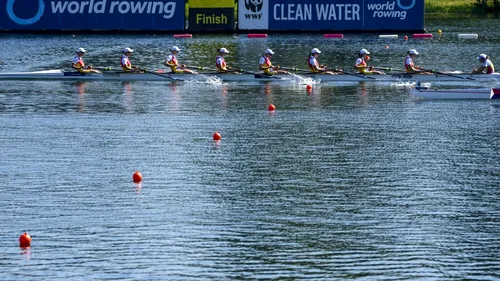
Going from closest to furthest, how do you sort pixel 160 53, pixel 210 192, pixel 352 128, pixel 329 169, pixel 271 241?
pixel 271 241, pixel 210 192, pixel 329 169, pixel 352 128, pixel 160 53

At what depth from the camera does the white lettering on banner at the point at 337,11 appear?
5694 centimetres

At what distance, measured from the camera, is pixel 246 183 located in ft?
72.0

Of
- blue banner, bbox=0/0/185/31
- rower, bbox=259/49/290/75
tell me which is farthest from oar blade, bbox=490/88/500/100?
blue banner, bbox=0/0/185/31

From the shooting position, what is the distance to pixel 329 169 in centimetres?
2328

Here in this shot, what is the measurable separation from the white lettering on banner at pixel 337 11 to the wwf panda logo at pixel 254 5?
322 cm

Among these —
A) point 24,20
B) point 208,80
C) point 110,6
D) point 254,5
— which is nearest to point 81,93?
point 208,80

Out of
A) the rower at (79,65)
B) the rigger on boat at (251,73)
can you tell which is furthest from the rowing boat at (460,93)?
the rower at (79,65)

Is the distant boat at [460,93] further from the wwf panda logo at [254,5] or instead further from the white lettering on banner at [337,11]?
the wwf panda logo at [254,5]

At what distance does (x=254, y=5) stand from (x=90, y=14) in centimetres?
927

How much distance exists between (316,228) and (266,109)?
13.9 metres

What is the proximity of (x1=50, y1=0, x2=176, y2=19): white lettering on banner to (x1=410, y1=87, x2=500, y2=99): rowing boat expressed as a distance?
2568 cm

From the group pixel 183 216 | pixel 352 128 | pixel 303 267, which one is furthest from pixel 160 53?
pixel 303 267

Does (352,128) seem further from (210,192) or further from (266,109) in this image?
(210,192)

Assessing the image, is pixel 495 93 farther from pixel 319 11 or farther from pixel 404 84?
pixel 319 11
